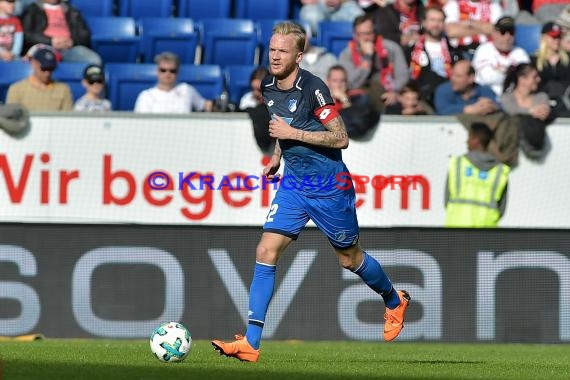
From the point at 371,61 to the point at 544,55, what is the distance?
6.63ft

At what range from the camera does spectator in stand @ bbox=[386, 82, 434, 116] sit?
44.2 feet

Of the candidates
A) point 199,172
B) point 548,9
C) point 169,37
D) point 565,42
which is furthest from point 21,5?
point 548,9

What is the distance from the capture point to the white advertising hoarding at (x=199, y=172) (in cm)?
1284

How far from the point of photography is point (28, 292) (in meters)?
12.5

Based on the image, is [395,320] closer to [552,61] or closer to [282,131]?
[282,131]

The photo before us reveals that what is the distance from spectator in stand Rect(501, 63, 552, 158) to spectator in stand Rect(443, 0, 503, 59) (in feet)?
5.57

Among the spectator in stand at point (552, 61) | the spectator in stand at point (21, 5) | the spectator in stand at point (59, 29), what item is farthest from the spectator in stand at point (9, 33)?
the spectator in stand at point (552, 61)

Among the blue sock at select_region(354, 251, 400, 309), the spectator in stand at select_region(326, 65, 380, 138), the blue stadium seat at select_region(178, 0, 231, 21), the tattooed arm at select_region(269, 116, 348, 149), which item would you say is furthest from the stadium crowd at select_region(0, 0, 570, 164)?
the tattooed arm at select_region(269, 116, 348, 149)

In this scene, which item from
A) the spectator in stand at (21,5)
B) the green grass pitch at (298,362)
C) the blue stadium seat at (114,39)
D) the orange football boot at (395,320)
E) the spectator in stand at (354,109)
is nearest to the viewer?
the green grass pitch at (298,362)

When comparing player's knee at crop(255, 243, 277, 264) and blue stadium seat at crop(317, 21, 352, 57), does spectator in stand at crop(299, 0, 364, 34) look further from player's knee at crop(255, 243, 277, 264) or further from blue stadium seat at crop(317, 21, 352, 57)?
player's knee at crop(255, 243, 277, 264)

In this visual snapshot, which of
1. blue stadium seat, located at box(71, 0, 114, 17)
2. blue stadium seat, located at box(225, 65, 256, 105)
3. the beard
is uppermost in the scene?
the beard

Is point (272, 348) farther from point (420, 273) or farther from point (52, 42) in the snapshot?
point (52, 42)

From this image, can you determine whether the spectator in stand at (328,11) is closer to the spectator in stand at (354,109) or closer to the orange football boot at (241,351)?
the spectator in stand at (354,109)

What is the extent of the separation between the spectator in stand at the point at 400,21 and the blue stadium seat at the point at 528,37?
125cm
